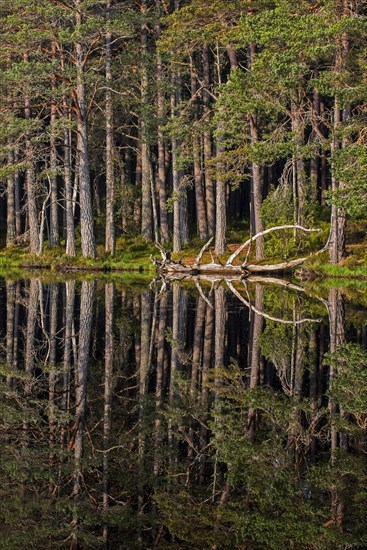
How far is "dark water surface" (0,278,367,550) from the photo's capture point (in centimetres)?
685

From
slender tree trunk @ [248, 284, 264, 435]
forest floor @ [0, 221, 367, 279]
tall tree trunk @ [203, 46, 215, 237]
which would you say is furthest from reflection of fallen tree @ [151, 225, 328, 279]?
slender tree trunk @ [248, 284, 264, 435]

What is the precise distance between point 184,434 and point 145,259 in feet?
102

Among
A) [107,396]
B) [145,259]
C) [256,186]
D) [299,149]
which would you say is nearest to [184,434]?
[107,396]

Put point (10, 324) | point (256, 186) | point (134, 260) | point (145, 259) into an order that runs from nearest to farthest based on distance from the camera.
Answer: point (10, 324) → point (256, 186) → point (145, 259) → point (134, 260)

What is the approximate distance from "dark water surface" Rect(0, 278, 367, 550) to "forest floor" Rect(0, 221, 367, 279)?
1398 centimetres

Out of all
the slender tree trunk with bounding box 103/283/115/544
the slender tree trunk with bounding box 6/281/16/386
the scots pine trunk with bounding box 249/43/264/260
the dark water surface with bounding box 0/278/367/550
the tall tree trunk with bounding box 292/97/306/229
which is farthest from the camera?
the scots pine trunk with bounding box 249/43/264/260

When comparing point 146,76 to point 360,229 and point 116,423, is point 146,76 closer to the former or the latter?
point 360,229

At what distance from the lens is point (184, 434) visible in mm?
9445

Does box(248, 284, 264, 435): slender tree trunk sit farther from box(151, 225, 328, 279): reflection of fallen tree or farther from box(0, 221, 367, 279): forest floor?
box(151, 225, 328, 279): reflection of fallen tree

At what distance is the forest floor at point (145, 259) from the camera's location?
32.9 m

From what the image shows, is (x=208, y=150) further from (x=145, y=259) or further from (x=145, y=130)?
(x=145, y=259)

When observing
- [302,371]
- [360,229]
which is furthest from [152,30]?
[302,371]

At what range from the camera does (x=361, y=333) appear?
1734 cm

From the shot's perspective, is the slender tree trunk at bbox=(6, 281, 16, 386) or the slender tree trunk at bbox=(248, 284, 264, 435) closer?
the slender tree trunk at bbox=(248, 284, 264, 435)
